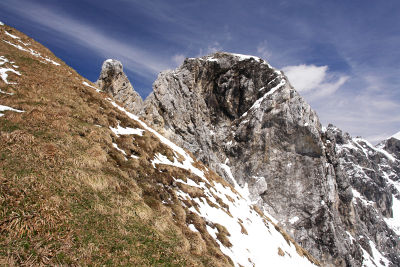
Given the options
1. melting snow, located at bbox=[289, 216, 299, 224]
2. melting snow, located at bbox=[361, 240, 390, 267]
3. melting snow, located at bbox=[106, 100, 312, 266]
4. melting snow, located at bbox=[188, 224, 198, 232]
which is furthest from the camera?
melting snow, located at bbox=[361, 240, 390, 267]

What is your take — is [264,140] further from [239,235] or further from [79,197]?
[79,197]

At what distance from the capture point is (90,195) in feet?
28.8

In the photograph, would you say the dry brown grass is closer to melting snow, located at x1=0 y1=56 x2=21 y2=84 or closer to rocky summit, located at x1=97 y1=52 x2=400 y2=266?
melting snow, located at x1=0 y1=56 x2=21 y2=84

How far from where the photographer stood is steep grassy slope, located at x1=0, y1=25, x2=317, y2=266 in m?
6.49

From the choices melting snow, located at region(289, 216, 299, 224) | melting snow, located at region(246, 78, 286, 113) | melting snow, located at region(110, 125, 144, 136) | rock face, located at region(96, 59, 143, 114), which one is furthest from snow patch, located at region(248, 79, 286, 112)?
melting snow, located at region(110, 125, 144, 136)

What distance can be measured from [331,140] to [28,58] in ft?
335

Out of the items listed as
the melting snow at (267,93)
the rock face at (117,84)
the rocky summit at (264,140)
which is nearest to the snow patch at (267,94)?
the melting snow at (267,93)

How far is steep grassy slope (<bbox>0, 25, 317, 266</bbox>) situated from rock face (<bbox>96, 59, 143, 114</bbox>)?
119 ft

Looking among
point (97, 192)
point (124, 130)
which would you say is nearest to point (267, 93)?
point (124, 130)

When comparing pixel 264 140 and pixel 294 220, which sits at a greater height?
pixel 264 140

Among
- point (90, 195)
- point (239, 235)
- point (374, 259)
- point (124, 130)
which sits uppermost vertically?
point (90, 195)

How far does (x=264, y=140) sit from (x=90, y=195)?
249 feet

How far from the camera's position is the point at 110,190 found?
986cm

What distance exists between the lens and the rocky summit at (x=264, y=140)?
68312 millimetres
